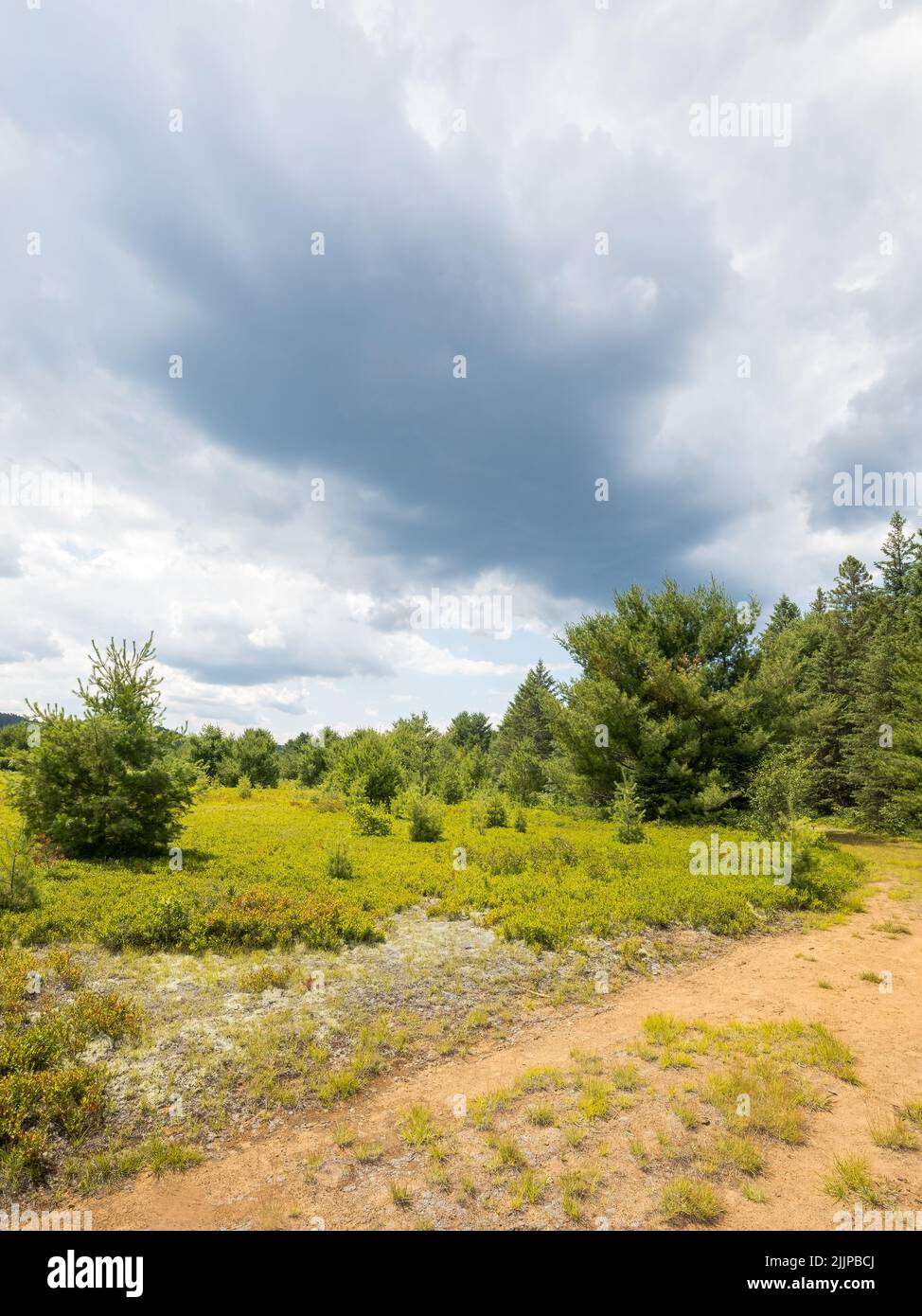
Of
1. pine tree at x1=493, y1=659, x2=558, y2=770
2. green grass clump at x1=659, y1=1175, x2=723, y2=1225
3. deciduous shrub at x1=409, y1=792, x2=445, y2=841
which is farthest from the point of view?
pine tree at x1=493, y1=659, x2=558, y2=770

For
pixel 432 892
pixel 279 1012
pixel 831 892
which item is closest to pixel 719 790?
pixel 831 892

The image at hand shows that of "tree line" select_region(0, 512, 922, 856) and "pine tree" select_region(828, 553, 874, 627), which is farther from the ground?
"pine tree" select_region(828, 553, 874, 627)

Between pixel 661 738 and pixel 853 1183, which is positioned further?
pixel 661 738

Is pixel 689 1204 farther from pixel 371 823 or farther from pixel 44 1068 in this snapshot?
pixel 371 823

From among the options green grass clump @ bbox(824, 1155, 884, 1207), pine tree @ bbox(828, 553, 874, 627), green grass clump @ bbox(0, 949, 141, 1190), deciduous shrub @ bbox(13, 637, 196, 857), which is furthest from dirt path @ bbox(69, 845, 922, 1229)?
pine tree @ bbox(828, 553, 874, 627)

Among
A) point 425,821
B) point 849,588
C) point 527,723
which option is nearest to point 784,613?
point 849,588

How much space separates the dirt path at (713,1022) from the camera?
4.49 metres

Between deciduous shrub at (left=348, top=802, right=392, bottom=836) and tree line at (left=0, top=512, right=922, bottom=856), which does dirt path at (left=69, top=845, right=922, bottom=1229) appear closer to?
tree line at (left=0, top=512, right=922, bottom=856)

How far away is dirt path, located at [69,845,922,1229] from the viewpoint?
449cm

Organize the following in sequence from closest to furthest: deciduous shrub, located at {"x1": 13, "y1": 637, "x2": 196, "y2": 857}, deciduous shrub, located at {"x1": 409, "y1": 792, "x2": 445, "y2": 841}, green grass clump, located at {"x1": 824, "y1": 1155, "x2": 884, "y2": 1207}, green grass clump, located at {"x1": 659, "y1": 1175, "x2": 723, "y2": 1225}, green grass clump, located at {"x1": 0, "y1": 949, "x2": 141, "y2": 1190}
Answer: green grass clump, located at {"x1": 659, "y1": 1175, "x2": 723, "y2": 1225}
green grass clump, located at {"x1": 824, "y1": 1155, "x2": 884, "y2": 1207}
green grass clump, located at {"x1": 0, "y1": 949, "x2": 141, "y2": 1190}
deciduous shrub, located at {"x1": 13, "y1": 637, "x2": 196, "y2": 857}
deciduous shrub, located at {"x1": 409, "y1": 792, "x2": 445, "y2": 841}

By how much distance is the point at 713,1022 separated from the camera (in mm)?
7801

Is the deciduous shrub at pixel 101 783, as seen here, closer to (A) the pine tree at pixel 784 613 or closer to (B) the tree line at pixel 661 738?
(B) the tree line at pixel 661 738

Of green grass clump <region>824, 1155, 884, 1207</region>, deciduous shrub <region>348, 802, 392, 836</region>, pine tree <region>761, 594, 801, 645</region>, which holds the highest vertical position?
pine tree <region>761, 594, 801, 645</region>
